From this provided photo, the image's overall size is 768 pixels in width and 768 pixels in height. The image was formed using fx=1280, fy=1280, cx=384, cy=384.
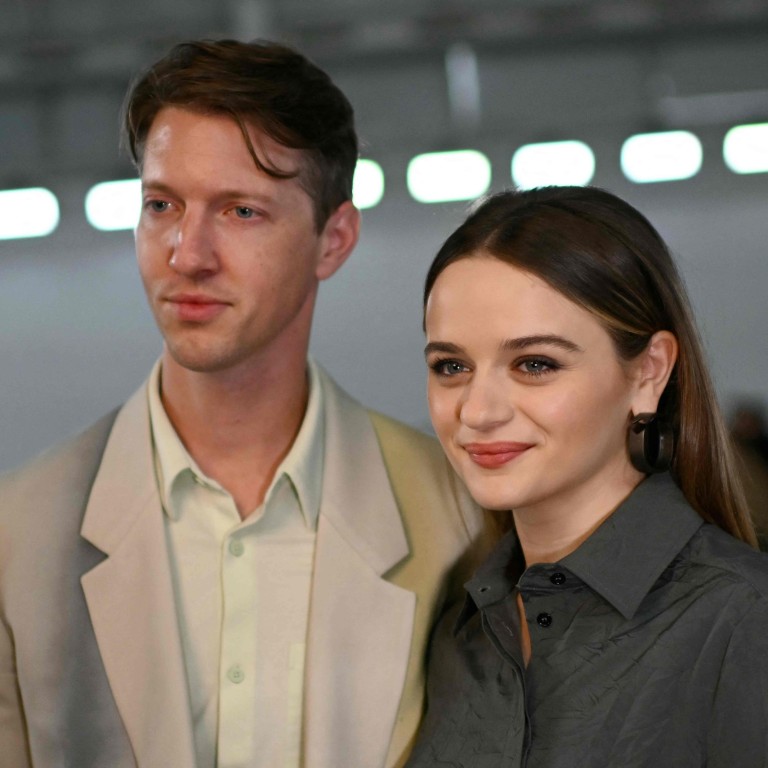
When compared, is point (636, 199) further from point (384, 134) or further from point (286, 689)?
point (286, 689)

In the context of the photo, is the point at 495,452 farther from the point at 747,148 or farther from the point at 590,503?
the point at 747,148

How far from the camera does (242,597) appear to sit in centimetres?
192

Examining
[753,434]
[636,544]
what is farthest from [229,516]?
[753,434]

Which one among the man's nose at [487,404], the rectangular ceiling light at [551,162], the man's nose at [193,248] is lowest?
the man's nose at [487,404]

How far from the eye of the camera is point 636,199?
24.7 feet

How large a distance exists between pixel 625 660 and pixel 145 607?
2.32 ft

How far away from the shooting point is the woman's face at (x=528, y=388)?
1661 millimetres

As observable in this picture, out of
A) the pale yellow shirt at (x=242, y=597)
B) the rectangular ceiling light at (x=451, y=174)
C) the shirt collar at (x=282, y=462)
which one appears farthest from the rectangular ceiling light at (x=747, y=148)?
the pale yellow shirt at (x=242, y=597)

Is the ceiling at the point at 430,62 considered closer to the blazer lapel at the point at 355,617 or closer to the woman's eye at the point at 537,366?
the blazer lapel at the point at 355,617

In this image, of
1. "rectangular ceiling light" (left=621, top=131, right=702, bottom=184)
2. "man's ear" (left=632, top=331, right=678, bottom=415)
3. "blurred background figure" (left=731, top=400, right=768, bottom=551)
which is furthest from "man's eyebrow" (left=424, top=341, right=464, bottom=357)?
"rectangular ceiling light" (left=621, top=131, right=702, bottom=184)

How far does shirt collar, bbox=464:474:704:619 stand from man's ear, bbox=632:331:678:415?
109 mm

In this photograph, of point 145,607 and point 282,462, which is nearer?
point 145,607

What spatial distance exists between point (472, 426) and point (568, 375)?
5.6 inches

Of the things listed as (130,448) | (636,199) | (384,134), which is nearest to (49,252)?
(384,134)
